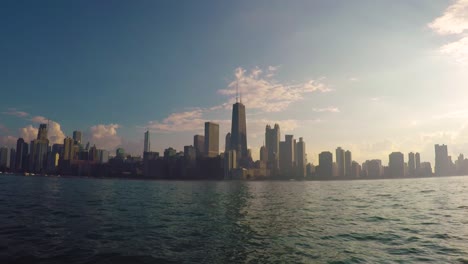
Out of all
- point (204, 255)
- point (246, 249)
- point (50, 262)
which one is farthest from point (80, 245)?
point (246, 249)

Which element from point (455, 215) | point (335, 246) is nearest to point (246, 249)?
point (335, 246)

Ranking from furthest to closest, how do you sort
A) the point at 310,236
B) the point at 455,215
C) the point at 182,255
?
the point at 455,215 → the point at 310,236 → the point at 182,255

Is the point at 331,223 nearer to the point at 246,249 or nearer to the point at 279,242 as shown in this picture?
the point at 279,242

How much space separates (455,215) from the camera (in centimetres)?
5191

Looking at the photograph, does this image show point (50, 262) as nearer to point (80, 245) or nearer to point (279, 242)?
point (80, 245)

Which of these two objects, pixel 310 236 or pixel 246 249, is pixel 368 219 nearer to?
pixel 310 236

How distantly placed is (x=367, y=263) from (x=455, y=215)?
39945 millimetres

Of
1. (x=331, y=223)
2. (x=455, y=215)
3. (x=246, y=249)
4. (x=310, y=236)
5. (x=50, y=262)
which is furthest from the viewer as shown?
(x=455, y=215)

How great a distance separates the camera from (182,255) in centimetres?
2509

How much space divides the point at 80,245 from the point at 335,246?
23721mm

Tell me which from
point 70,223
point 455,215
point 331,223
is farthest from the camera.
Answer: point 455,215

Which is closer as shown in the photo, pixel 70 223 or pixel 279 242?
pixel 279 242

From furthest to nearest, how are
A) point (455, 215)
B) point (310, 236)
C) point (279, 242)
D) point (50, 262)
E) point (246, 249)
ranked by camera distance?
point (455, 215) < point (310, 236) < point (279, 242) < point (246, 249) < point (50, 262)

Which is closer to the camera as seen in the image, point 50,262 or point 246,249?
point 50,262
